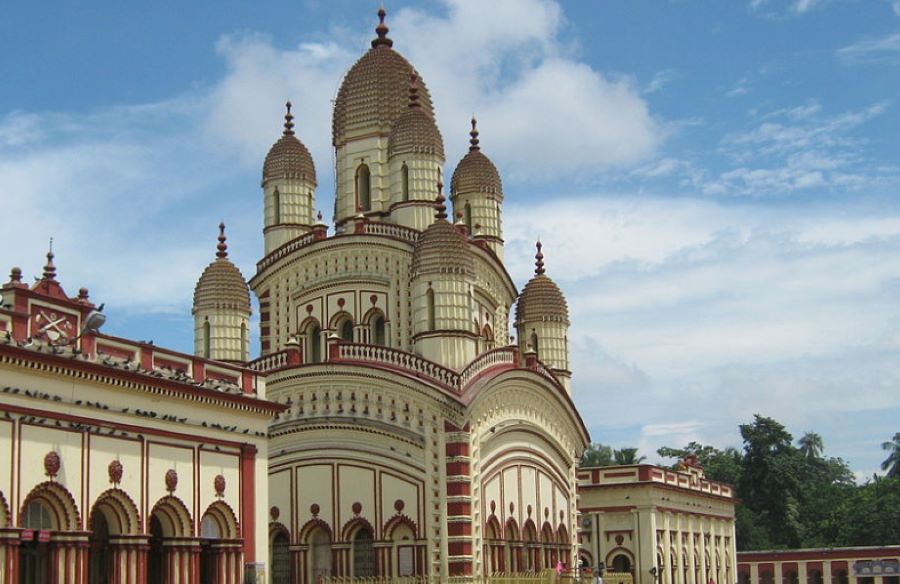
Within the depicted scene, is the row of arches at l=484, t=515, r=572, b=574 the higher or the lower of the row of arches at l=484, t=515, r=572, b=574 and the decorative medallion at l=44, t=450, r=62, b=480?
the lower

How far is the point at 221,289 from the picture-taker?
45.3 meters

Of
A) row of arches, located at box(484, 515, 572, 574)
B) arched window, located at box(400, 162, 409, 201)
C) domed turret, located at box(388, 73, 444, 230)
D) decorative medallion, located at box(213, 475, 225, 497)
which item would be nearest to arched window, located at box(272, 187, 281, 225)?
domed turret, located at box(388, 73, 444, 230)

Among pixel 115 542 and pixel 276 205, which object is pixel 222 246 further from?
pixel 115 542

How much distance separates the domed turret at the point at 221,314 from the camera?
44906mm

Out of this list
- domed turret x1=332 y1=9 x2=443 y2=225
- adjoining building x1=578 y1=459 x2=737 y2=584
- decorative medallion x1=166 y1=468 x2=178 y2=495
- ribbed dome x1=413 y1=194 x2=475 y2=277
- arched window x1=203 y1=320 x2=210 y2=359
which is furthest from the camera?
adjoining building x1=578 y1=459 x2=737 y2=584

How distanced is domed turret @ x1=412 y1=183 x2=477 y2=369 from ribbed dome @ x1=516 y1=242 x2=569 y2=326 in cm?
893

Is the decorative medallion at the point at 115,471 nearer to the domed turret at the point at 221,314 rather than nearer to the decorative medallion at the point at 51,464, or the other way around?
the decorative medallion at the point at 51,464

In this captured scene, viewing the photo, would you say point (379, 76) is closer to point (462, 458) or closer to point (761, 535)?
point (462, 458)

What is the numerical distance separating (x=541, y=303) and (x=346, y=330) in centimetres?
870

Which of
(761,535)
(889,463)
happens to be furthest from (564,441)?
(889,463)

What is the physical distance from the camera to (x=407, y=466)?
131ft

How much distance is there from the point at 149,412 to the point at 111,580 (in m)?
3.34

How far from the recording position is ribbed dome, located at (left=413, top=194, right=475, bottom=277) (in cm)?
4147

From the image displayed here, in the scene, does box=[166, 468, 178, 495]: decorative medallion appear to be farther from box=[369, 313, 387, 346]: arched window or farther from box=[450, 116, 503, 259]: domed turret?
box=[450, 116, 503, 259]: domed turret
